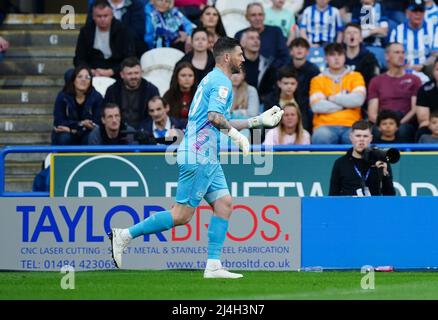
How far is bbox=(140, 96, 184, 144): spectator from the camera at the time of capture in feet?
54.1

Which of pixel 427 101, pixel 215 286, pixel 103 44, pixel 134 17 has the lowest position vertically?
pixel 215 286

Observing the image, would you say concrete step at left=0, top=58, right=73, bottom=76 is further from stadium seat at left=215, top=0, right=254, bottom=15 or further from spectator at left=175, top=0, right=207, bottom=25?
stadium seat at left=215, top=0, right=254, bottom=15

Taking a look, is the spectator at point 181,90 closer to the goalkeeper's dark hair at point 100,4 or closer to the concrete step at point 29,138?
the goalkeeper's dark hair at point 100,4

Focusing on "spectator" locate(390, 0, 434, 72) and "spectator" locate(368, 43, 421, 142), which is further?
"spectator" locate(390, 0, 434, 72)

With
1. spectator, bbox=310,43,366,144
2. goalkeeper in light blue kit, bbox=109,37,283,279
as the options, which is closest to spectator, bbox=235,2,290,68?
spectator, bbox=310,43,366,144

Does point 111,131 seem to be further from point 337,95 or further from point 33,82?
point 33,82

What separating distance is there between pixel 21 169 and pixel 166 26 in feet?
9.50

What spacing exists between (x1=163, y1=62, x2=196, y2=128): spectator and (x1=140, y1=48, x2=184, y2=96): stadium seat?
0.99 meters

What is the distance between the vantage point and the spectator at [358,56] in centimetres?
1791

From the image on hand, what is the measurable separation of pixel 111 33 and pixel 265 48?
2185mm

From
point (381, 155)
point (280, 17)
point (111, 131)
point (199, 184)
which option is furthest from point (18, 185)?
point (199, 184)

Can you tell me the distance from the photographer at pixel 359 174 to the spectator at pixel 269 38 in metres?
3.78

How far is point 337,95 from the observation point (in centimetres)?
1725

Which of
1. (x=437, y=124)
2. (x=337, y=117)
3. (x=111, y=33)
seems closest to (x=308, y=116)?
(x=337, y=117)
